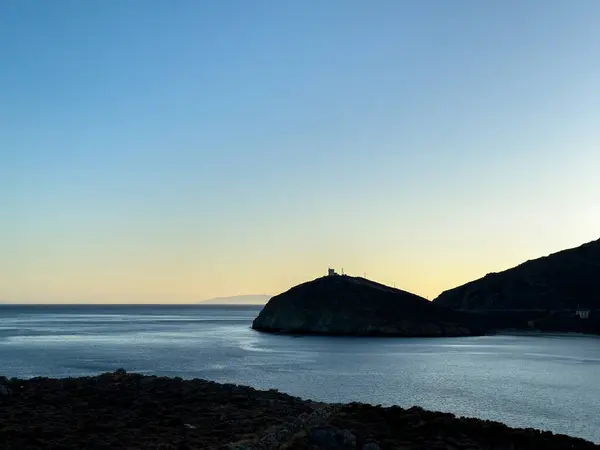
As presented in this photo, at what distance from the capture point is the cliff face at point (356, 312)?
160m

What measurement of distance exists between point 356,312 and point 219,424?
13432cm

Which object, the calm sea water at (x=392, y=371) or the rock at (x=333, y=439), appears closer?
the rock at (x=333, y=439)

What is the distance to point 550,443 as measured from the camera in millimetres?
27969

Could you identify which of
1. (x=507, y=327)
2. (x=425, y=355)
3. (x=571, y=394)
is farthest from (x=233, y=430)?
(x=507, y=327)

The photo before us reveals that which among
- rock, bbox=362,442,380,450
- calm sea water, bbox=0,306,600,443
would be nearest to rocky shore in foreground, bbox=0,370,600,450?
rock, bbox=362,442,380,450

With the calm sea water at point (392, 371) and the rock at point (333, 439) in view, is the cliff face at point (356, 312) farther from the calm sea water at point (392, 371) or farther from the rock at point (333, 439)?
the rock at point (333, 439)

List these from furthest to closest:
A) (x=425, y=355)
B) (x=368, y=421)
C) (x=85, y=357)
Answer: (x=425, y=355), (x=85, y=357), (x=368, y=421)

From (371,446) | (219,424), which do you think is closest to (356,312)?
(219,424)

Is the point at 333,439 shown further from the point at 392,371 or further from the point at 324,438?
the point at 392,371

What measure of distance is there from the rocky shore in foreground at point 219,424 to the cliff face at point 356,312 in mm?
123479

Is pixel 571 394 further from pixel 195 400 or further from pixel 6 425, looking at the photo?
pixel 6 425

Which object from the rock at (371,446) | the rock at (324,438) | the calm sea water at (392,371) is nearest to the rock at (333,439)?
the rock at (324,438)

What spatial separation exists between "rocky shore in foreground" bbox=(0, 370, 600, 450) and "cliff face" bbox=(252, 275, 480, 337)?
123 metres

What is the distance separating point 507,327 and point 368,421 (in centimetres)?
17071
